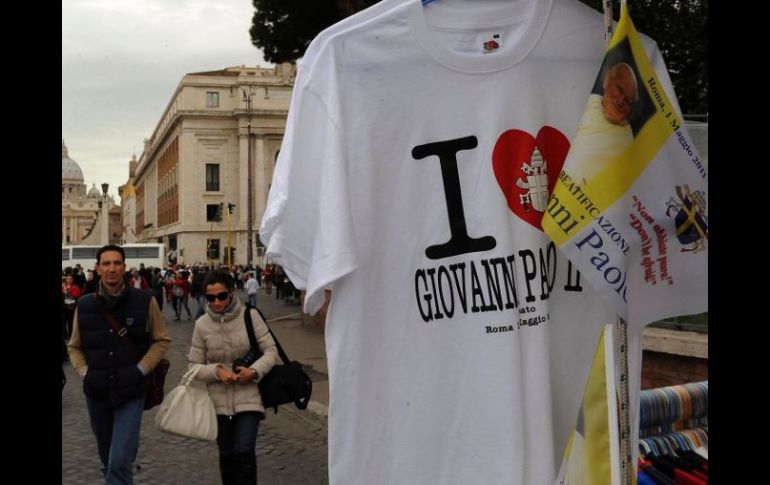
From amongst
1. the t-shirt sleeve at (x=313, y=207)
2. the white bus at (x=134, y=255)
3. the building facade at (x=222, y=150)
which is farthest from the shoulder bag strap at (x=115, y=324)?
the building facade at (x=222, y=150)

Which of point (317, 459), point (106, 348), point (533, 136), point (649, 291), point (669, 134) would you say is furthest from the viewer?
point (317, 459)

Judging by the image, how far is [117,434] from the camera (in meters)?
4.97

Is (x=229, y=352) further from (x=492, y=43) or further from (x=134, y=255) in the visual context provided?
(x=134, y=255)

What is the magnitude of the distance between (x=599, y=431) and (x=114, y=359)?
387 centimetres

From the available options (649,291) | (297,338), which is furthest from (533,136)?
(297,338)

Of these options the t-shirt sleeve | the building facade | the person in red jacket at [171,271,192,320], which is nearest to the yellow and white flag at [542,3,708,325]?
the t-shirt sleeve

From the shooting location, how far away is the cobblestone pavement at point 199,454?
6.09 metres

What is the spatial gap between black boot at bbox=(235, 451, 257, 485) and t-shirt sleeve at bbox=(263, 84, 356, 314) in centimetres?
294

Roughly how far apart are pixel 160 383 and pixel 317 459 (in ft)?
6.21

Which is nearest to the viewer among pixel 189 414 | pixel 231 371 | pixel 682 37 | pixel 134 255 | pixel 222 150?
pixel 682 37

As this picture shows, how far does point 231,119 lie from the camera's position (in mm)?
68688

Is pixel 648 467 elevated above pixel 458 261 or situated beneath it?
situated beneath

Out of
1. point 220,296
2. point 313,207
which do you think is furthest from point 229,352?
point 313,207
